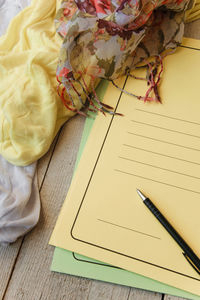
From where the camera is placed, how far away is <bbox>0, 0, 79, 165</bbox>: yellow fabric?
0.50 meters

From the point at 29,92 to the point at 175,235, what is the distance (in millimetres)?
314

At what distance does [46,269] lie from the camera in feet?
1.49

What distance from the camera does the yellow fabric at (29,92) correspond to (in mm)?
500

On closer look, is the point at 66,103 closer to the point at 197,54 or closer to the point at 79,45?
the point at 79,45

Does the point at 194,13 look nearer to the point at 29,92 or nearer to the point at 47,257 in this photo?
the point at 29,92

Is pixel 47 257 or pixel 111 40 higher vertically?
pixel 111 40

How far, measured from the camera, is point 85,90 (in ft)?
1.79

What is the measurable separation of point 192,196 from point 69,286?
0.72 feet

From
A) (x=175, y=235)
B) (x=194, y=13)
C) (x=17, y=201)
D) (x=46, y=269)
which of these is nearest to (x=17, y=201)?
(x=17, y=201)

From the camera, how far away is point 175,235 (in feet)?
1.45

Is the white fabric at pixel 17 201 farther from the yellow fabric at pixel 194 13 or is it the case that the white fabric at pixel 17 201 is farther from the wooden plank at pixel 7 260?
the yellow fabric at pixel 194 13

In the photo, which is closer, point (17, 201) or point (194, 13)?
point (17, 201)

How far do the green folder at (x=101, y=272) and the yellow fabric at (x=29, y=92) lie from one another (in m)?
0.16

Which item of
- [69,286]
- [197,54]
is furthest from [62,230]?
[197,54]
